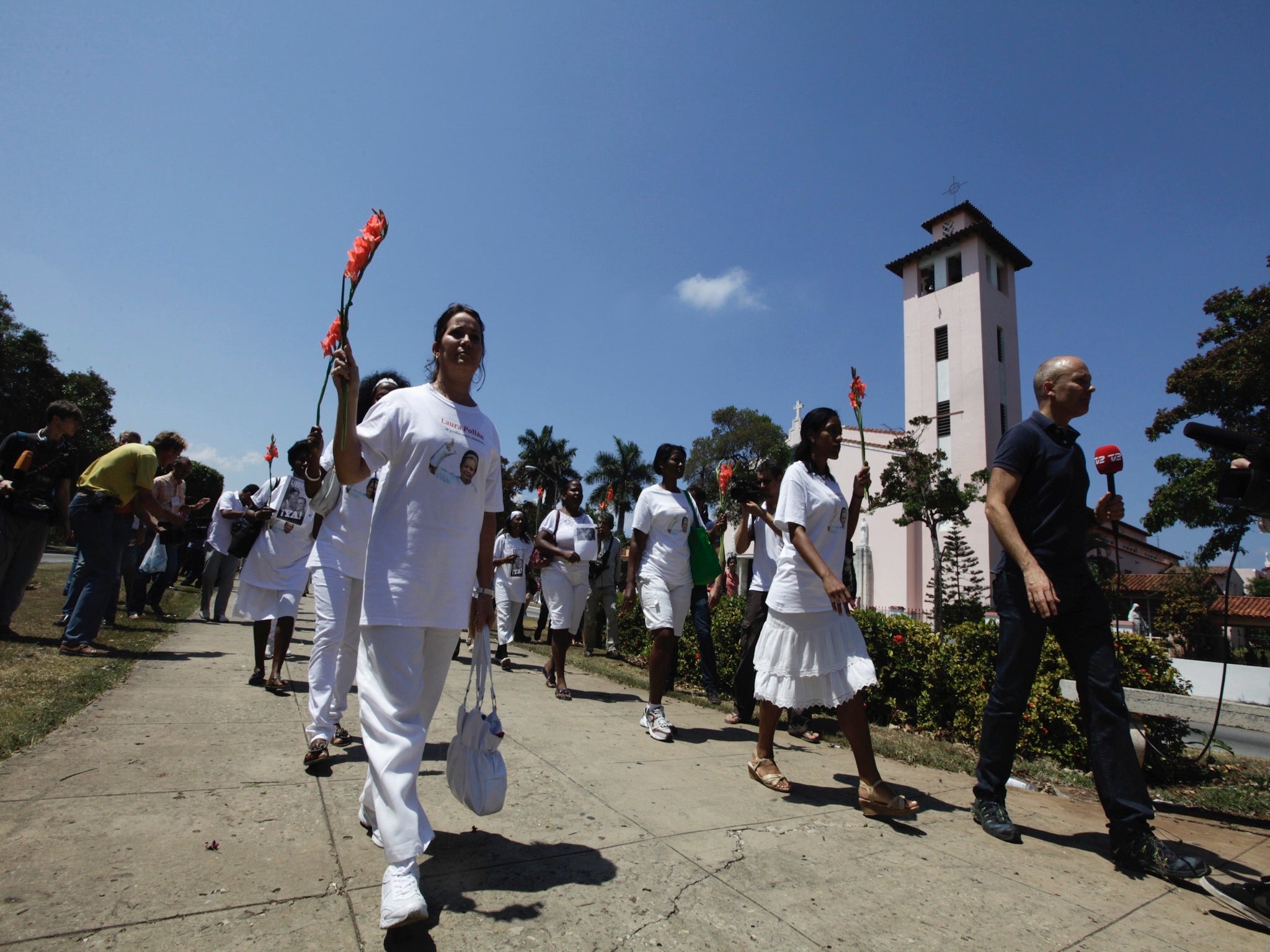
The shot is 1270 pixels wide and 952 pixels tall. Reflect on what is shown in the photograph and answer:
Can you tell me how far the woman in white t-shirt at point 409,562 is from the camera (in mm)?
2170

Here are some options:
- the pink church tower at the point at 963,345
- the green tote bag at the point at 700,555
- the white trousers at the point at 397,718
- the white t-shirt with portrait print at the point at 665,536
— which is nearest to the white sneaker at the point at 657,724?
the white t-shirt with portrait print at the point at 665,536

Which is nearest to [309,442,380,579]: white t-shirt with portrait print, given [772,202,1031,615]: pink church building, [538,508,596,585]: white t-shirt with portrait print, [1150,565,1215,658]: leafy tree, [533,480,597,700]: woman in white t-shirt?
[533,480,597,700]: woman in white t-shirt

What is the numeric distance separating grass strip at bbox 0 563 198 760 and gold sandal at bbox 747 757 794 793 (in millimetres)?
3501

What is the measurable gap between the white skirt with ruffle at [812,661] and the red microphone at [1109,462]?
1577 millimetres

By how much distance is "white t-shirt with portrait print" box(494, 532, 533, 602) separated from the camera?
28.9ft

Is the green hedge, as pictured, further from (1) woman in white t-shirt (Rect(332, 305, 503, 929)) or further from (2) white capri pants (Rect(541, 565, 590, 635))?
(1) woman in white t-shirt (Rect(332, 305, 503, 929))

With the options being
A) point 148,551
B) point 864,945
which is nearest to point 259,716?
point 864,945

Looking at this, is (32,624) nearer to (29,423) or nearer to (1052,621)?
(1052,621)

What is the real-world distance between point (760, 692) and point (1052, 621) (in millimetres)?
1475

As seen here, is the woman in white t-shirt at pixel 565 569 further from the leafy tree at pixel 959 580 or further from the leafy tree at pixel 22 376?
the leafy tree at pixel 22 376

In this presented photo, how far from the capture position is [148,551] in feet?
30.9

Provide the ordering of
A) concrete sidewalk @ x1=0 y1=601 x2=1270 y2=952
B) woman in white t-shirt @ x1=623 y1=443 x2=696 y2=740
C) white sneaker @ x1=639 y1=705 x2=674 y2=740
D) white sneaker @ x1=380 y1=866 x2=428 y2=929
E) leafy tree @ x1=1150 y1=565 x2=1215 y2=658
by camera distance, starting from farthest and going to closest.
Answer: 1. leafy tree @ x1=1150 y1=565 x2=1215 y2=658
2. woman in white t-shirt @ x1=623 y1=443 x2=696 y2=740
3. white sneaker @ x1=639 y1=705 x2=674 y2=740
4. concrete sidewalk @ x1=0 y1=601 x2=1270 y2=952
5. white sneaker @ x1=380 y1=866 x2=428 y2=929

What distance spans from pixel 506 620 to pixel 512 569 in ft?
2.36

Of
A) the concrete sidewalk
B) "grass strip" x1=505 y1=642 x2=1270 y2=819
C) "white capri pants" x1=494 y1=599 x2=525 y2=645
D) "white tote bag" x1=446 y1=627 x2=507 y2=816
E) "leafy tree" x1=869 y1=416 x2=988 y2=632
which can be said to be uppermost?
"leafy tree" x1=869 y1=416 x2=988 y2=632
